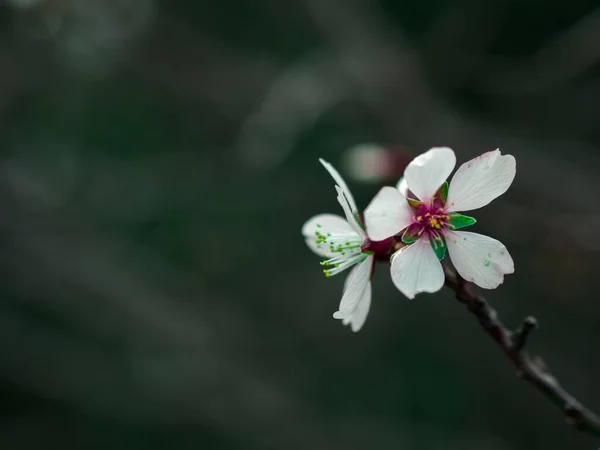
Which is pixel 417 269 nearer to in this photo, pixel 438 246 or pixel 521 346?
pixel 438 246

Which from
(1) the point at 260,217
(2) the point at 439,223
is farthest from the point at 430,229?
(1) the point at 260,217

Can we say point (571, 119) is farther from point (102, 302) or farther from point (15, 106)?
point (15, 106)

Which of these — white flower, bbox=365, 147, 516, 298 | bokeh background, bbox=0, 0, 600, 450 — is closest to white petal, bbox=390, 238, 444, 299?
white flower, bbox=365, 147, 516, 298

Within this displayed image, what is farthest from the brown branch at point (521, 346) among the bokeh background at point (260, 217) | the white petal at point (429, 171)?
the bokeh background at point (260, 217)

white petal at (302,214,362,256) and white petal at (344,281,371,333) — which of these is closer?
white petal at (344,281,371,333)

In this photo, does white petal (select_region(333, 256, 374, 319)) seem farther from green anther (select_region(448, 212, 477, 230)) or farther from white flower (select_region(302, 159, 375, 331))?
green anther (select_region(448, 212, 477, 230))

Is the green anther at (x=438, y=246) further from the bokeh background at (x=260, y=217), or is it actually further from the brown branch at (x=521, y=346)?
the bokeh background at (x=260, y=217)

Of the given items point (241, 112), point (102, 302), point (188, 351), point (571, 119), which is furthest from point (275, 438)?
point (571, 119)

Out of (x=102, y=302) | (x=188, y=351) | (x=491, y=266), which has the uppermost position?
(x=102, y=302)
